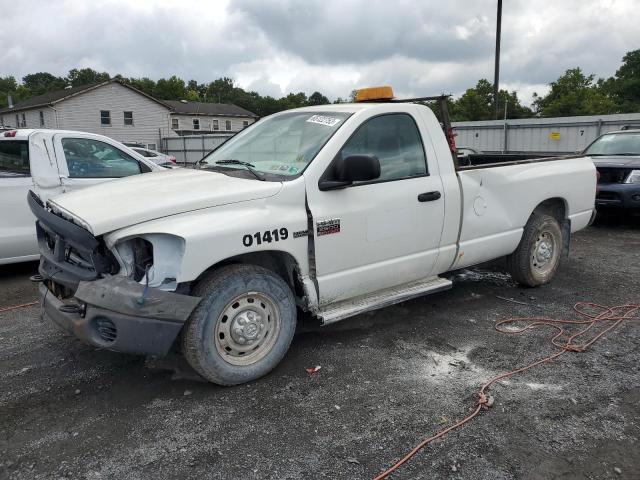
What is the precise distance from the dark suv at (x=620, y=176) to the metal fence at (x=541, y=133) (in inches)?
218

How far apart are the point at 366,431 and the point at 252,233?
137cm

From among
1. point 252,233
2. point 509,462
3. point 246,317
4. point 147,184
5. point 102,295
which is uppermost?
point 147,184

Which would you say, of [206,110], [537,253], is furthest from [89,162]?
[206,110]

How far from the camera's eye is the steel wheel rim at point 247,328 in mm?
3398

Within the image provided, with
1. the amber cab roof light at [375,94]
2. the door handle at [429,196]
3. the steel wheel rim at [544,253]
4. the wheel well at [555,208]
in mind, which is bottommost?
the steel wheel rim at [544,253]

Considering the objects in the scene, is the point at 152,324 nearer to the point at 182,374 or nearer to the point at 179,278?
the point at 179,278

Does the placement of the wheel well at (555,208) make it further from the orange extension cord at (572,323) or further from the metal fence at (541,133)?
the metal fence at (541,133)

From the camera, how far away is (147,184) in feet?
12.3

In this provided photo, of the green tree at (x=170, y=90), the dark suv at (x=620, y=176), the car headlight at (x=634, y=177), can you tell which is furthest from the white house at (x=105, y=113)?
the green tree at (x=170, y=90)

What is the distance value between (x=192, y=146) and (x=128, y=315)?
25989 mm

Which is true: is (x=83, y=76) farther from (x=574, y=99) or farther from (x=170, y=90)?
(x=574, y=99)

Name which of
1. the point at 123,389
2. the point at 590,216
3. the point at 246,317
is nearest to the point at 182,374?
the point at 123,389

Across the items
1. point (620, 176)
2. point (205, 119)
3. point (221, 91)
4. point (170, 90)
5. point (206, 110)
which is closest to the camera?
point (620, 176)

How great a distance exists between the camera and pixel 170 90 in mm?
82062
